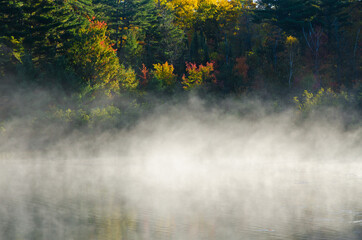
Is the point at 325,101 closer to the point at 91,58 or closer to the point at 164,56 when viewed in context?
the point at 91,58

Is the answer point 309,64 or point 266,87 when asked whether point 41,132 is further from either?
point 309,64

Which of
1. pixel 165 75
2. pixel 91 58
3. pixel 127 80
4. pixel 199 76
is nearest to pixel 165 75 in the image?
pixel 165 75

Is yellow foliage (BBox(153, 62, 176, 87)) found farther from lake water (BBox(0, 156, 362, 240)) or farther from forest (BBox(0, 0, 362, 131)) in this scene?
lake water (BBox(0, 156, 362, 240))

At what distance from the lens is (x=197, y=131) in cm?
4888

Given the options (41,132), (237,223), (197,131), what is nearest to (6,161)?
(41,132)

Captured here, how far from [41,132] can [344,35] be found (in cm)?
4658

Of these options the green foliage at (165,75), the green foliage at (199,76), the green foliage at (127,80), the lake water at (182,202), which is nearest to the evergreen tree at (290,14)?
the green foliage at (199,76)

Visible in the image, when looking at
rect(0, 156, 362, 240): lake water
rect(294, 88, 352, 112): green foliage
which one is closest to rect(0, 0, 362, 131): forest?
rect(294, 88, 352, 112): green foliage

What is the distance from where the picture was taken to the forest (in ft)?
161

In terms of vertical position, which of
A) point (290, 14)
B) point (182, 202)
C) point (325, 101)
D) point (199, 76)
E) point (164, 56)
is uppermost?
point (290, 14)

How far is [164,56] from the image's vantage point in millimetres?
75688

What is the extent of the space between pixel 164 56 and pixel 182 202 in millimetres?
57233

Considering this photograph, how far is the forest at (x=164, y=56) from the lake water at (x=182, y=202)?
51.3 ft

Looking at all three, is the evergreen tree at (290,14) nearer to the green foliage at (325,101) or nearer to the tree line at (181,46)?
the tree line at (181,46)
